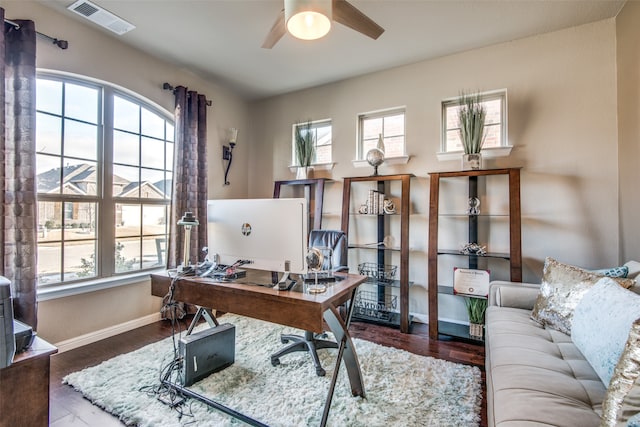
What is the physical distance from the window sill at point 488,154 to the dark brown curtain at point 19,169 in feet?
11.2

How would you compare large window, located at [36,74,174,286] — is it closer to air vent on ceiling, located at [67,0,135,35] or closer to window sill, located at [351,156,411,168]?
air vent on ceiling, located at [67,0,135,35]

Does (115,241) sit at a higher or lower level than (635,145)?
lower

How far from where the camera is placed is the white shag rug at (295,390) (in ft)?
5.45

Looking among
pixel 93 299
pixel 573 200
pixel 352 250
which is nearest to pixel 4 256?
pixel 93 299

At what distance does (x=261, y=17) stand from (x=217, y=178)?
199 cm

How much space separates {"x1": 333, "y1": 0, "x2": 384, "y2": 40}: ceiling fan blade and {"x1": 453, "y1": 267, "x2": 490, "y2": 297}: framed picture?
2.13 m

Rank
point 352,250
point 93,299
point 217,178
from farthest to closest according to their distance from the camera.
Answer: point 217,178 → point 352,250 → point 93,299

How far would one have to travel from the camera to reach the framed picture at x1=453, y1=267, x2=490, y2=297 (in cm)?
272

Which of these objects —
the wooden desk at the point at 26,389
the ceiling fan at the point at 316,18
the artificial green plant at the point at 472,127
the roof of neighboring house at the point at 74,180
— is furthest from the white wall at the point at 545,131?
the wooden desk at the point at 26,389

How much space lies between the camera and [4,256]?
2.06m

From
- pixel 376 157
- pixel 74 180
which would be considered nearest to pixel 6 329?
pixel 74 180

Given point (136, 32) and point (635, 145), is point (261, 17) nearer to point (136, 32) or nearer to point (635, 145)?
point (136, 32)

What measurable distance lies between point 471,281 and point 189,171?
3.04 meters

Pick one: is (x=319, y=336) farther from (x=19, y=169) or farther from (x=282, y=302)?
(x=19, y=169)
